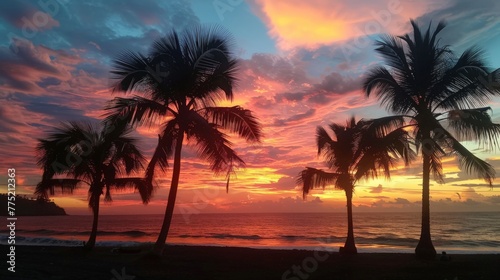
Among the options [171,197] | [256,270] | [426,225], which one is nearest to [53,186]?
[171,197]

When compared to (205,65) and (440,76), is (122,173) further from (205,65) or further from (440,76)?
(440,76)

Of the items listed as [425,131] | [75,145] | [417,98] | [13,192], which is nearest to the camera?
[13,192]

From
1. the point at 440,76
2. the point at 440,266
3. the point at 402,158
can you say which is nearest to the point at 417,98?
the point at 440,76

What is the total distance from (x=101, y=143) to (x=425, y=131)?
15.1 metres

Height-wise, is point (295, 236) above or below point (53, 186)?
below

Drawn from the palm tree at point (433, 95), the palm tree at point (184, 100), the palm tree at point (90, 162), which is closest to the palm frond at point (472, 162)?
the palm tree at point (433, 95)

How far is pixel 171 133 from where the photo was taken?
46.3 ft

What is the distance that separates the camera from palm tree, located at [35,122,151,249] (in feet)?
60.8

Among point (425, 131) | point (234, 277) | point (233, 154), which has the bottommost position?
point (234, 277)

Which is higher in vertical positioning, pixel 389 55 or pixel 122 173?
pixel 389 55

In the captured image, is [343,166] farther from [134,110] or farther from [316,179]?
[134,110]

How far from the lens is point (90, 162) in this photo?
1964 cm

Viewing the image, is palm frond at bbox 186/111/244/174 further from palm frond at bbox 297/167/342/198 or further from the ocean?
the ocean

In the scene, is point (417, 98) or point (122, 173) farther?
point (122, 173)
